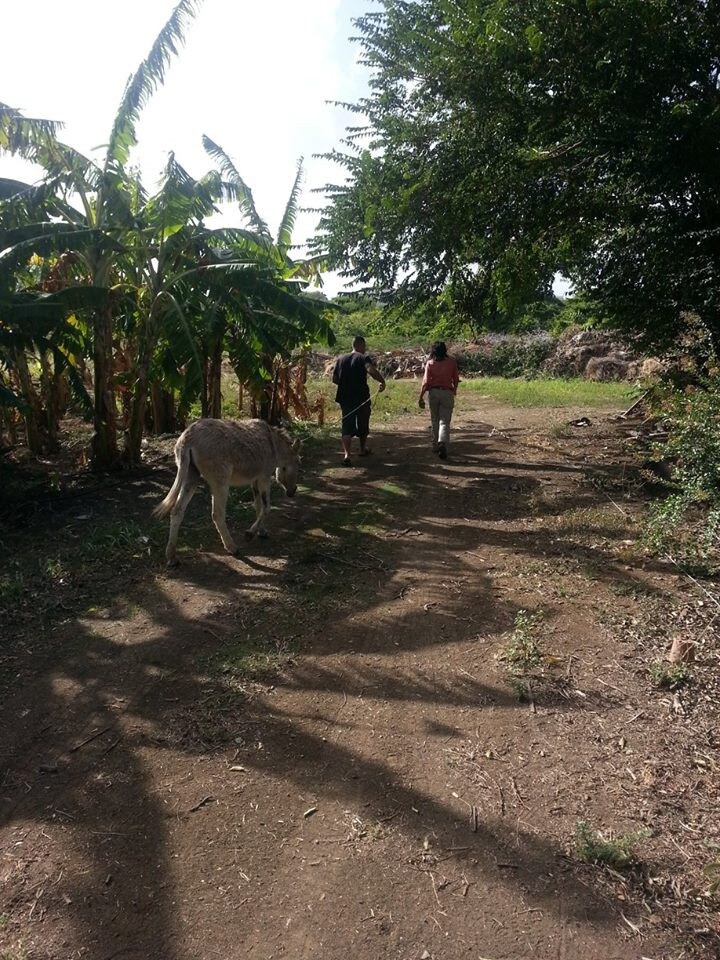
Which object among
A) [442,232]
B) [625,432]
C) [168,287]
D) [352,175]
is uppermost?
[352,175]

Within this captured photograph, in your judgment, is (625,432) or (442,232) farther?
(625,432)

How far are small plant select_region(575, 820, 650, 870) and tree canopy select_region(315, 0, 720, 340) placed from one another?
24.9 ft

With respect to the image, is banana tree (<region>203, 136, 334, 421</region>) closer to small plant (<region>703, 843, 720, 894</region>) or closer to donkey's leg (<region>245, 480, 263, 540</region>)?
donkey's leg (<region>245, 480, 263, 540</region>)

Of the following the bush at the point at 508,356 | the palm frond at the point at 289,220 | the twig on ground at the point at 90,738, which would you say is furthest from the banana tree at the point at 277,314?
the bush at the point at 508,356

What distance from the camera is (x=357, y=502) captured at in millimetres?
8898

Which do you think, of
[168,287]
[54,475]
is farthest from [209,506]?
[168,287]

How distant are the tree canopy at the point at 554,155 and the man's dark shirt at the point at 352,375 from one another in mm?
2059

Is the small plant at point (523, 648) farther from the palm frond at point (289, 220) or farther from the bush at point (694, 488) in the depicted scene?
the palm frond at point (289, 220)

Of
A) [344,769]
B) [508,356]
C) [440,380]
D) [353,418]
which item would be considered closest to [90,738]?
[344,769]

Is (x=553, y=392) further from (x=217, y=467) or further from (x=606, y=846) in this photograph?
(x=606, y=846)

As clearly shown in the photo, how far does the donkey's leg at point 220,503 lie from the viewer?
6.77 metres

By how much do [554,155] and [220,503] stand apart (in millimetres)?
6286

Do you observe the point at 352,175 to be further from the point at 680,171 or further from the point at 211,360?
the point at 680,171

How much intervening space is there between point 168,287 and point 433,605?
6.85 meters
